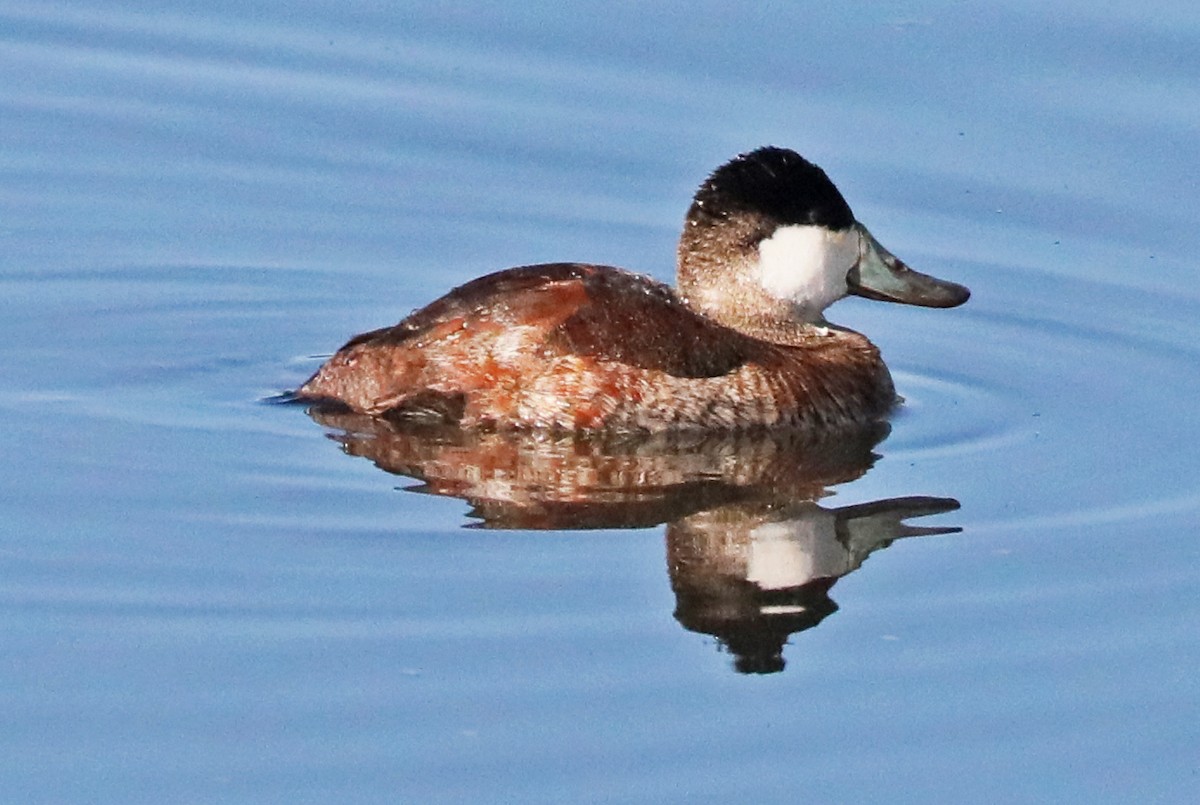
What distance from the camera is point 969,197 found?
1098 centimetres

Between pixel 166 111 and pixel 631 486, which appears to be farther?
pixel 166 111

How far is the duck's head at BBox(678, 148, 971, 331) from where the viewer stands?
9.30 meters

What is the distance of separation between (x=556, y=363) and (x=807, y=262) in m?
1.19

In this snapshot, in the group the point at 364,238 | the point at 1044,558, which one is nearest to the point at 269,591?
the point at 1044,558

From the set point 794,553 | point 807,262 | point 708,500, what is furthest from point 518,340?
point 794,553

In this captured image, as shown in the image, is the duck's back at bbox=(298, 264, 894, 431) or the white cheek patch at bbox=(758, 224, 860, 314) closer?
the duck's back at bbox=(298, 264, 894, 431)

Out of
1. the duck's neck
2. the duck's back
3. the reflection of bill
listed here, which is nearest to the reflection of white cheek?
the reflection of bill

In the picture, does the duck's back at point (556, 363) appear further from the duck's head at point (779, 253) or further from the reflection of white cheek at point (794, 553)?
the reflection of white cheek at point (794, 553)

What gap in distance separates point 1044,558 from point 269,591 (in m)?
2.30

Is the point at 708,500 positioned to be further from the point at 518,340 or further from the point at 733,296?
the point at 733,296

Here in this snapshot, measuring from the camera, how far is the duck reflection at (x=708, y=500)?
7.36m

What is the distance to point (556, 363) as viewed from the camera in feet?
29.0

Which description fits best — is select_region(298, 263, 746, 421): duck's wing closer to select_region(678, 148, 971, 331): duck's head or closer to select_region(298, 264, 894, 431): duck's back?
select_region(298, 264, 894, 431): duck's back

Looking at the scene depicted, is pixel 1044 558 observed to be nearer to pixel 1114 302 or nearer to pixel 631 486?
pixel 631 486
